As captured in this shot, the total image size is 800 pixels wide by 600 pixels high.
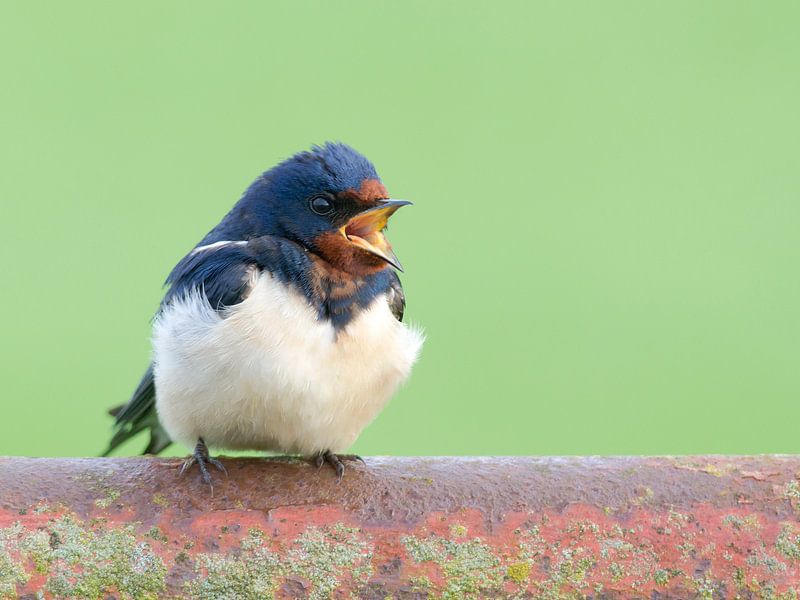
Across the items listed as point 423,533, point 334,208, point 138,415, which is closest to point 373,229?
point 334,208

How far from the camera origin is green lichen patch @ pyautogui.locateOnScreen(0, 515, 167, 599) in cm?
143

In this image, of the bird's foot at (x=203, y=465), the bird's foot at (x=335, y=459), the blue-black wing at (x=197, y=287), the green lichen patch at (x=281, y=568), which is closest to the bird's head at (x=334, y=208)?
the blue-black wing at (x=197, y=287)

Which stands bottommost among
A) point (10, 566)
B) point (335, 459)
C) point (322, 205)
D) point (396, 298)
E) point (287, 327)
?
point (10, 566)

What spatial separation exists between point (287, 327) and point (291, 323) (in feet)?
0.05

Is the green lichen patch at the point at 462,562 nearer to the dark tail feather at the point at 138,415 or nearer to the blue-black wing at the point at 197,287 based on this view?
the blue-black wing at the point at 197,287

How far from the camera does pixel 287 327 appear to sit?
228cm

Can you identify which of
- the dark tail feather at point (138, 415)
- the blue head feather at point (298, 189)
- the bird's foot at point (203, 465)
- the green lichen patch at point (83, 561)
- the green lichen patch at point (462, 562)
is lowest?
the dark tail feather at point (138, 415)

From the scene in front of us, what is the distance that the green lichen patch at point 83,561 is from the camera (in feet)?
4.68

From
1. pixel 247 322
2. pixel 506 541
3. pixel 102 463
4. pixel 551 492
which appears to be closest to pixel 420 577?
pixel 506 541

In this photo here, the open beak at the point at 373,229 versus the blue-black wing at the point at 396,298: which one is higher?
the open beak at the point at 373,229

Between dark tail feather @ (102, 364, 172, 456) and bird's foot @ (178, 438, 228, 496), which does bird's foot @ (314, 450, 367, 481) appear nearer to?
bird's foot @ (178, 438, 228, 496)

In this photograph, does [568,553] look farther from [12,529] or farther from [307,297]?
[307,297]

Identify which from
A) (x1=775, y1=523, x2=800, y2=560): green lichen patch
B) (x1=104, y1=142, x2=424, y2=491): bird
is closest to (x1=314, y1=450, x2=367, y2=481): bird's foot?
(x1=104, y1=142, x2=424, y2=491): bird

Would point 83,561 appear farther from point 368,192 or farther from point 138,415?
point 138,415
